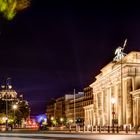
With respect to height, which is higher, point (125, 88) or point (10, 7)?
point (125, 88)

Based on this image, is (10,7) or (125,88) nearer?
(10,7)

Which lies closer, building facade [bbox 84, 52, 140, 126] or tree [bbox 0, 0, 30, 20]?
tree [bbox 0, 0, 30, 20]

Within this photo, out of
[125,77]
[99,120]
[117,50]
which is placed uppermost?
[117,50]

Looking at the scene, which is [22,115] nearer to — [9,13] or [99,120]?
[99,120]

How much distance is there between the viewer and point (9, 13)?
61.5ft

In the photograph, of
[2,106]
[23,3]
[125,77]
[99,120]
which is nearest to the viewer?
[23,3]

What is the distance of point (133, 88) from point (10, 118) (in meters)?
51.0

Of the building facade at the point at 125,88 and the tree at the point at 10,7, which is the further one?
the building facade at the point at 125,88

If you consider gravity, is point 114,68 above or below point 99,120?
above

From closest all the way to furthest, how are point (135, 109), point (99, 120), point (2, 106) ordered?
point (135, 109)
point (2, 106)
point (99, 120)

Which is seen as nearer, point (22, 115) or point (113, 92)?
point (113, 92)

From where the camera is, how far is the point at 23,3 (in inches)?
728

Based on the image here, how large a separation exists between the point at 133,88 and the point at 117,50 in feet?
73.3

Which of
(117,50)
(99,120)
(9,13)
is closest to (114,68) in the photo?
(117,50)
